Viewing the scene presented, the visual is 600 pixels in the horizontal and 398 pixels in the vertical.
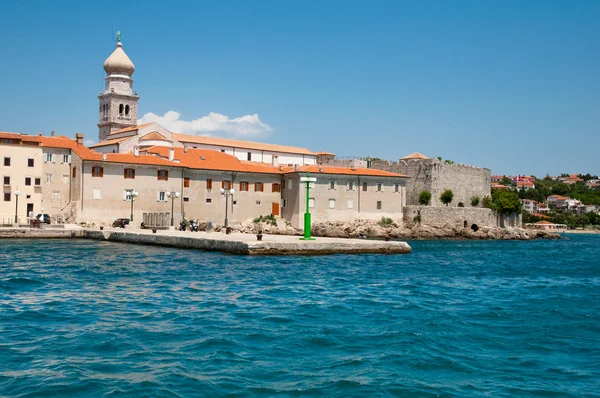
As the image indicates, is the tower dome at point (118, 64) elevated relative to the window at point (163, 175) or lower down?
elevated

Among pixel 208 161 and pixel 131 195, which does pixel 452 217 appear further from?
pixel 131 195

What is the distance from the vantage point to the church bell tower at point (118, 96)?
235 ft

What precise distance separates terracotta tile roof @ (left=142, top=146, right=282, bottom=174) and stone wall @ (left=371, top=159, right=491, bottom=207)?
13851mm

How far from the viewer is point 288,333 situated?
12.2 m

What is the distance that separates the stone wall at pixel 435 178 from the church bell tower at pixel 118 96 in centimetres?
2733

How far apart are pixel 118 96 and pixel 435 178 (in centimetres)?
3462

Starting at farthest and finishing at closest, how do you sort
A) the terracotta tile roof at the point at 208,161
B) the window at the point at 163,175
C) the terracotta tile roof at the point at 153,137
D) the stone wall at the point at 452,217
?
the terracotta tile roof at the point at 153,137, the stone wall at the point at 452,217, the terracotta tile roof at the point at 208,161, the window at the point at 163,175

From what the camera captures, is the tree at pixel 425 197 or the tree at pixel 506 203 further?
the tree at pixel 506 203

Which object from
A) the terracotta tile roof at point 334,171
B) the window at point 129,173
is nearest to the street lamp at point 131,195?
the window at point 129,173

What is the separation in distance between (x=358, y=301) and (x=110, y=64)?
2435 inches

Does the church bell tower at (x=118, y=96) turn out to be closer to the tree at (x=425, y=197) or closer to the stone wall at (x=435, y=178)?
the stone wall at (x=435, y=178)

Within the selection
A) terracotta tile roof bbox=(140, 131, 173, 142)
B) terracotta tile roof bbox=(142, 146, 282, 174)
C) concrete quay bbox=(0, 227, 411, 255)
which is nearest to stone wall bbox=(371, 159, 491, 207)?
terracotta tile roof bbox=(142, 146, 282, 174)

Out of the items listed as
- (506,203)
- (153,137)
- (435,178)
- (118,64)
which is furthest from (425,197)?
(118,64)

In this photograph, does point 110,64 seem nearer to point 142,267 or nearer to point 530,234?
point 530,234
